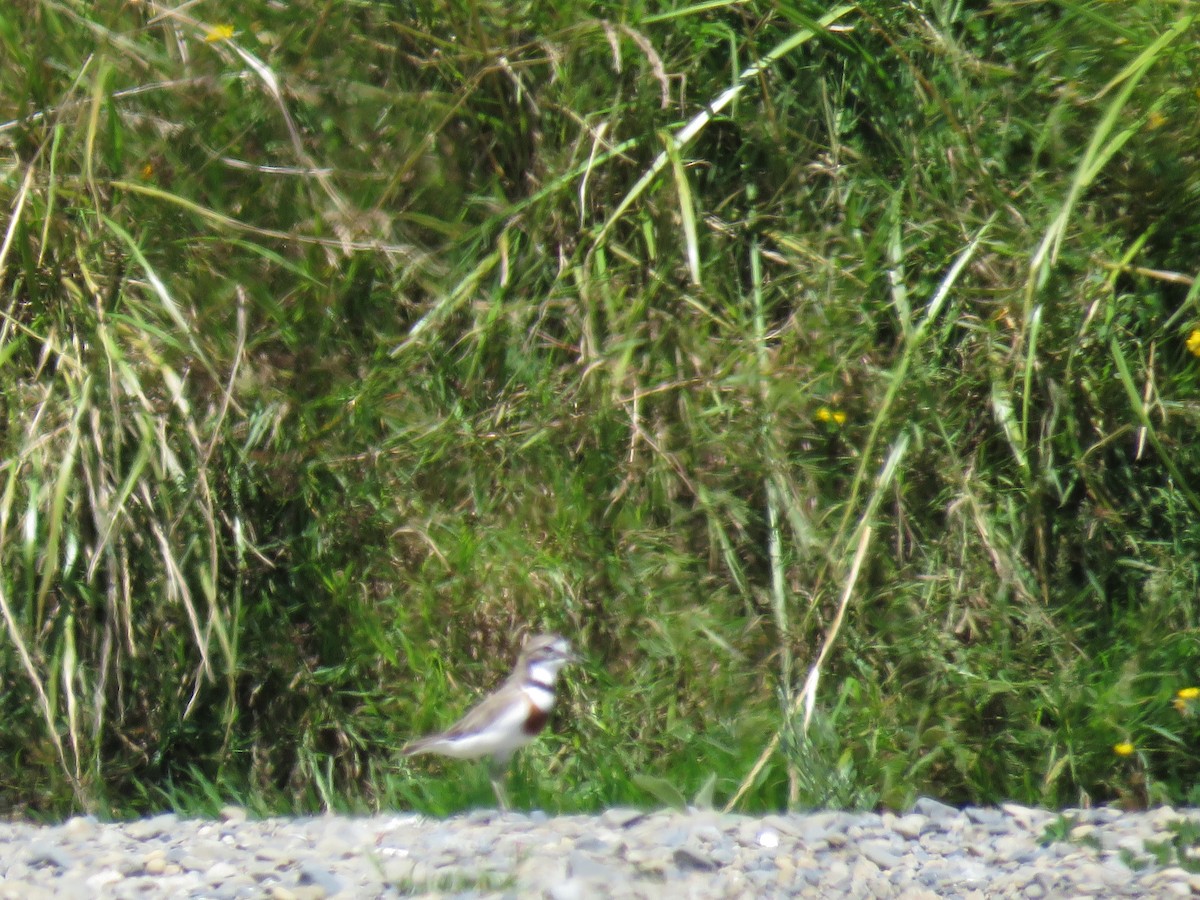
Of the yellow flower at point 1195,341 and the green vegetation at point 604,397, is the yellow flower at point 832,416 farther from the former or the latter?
the yellow flower at point 1195,341

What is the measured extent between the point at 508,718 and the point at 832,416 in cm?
161

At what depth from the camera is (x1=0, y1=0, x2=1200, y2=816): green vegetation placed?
486 cm

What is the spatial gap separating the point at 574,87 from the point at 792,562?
193cm

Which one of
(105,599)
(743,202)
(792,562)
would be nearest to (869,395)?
(792,562)

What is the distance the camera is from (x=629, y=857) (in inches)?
138

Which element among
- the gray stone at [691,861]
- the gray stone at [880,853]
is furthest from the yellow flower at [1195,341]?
the gray stone at [691,861]

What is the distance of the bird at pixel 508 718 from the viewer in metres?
4.66

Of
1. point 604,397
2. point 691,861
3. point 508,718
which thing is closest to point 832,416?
point 604,397

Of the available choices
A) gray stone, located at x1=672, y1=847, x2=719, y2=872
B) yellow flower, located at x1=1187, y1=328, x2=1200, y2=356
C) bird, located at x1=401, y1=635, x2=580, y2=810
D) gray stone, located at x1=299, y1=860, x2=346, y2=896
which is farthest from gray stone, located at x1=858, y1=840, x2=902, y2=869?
yellow flower, located at x1=1187, y1=328, x2=1200, y2=356

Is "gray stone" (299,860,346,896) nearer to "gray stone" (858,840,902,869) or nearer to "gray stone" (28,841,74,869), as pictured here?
"gray stone" (28,841,74,869)

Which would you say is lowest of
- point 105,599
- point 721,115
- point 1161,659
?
point 1161,659

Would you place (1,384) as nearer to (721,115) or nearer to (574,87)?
(574,87)

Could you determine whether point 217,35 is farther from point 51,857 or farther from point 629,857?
point 629,857

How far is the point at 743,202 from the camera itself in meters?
5.87
